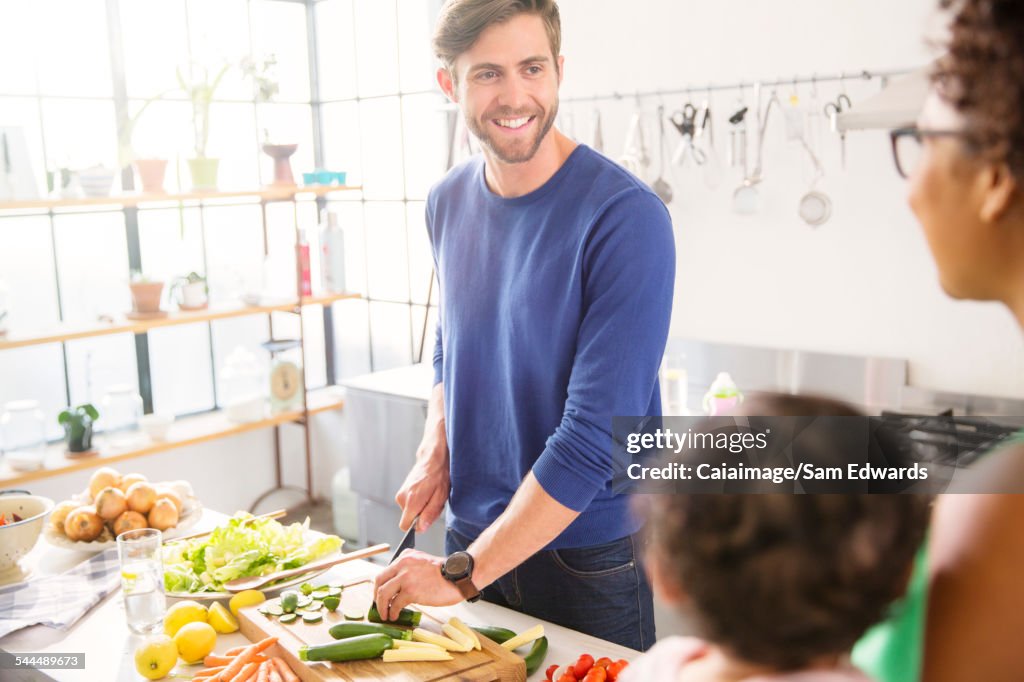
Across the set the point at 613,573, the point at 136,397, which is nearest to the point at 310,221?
the point at 136,397

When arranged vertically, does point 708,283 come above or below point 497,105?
below

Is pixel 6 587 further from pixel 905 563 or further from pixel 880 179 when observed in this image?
pixel 880 179

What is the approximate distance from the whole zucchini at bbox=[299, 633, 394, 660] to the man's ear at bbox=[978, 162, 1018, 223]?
1101 mm

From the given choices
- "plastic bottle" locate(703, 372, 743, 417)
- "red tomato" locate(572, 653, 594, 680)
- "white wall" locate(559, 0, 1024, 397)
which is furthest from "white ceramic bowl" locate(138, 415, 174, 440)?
"red tomato" locate(572, 653, 594, 680)

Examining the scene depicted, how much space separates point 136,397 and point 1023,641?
3.76 metres

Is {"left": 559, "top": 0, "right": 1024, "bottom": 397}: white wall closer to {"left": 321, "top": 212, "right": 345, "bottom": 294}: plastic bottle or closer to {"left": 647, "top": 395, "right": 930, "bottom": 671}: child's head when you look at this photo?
{"left": 321, "top": 212, "right": 345, "bottom": 294}: plastic bottle

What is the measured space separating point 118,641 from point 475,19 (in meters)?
1.23

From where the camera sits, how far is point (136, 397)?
3828 millimetres

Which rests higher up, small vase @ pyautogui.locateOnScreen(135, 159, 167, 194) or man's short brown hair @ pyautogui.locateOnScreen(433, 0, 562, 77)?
man's short brown hair @ pyautogui.locateOnScreen(433, 0, 562, 77)

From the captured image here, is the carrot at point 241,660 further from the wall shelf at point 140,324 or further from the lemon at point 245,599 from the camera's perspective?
the wall shelf at point 140,324

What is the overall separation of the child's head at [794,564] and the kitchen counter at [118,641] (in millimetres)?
812

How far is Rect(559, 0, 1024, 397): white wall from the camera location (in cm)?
272

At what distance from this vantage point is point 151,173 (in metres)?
3.73

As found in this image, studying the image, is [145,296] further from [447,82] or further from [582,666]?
[582,666]
